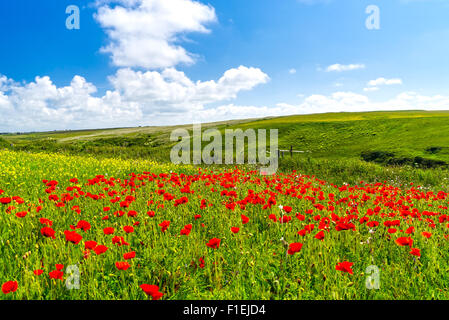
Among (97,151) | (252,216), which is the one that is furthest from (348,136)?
(252,216)

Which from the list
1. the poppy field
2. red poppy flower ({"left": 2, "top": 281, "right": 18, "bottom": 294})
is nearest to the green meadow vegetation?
the poppy field

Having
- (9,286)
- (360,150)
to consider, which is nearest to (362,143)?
(360,150)

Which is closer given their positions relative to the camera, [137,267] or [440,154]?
[137,267]

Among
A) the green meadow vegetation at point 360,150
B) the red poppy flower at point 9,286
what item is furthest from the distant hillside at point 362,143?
the red poppy flower at point 9,286

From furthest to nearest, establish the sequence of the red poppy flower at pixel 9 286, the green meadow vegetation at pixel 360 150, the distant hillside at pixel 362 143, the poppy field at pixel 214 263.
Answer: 1. the distant hillside at pixel 362 143
2. the green meadow vegetation at pixel 360 150
3. the poppy field at pixel 214 263
4. the red poppy flower at pixel 9 286

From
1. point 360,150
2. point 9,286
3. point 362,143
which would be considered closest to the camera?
point 9,286

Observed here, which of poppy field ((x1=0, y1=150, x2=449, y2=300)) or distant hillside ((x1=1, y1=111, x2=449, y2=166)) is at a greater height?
distant hillside ((x1=1, y1=111, x2=449, y2=166))

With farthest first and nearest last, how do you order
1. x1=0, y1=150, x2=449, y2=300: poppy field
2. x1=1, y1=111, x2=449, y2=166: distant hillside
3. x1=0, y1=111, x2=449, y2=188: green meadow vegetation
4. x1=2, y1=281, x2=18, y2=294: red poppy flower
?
x1=1, y1=111, x2=449, y2=166: distant hillside → x1=0, y1=111, x2=449, y2=188: green meadow vegetation → x1=0, y1=150, x2=449, y2=300: poppy field → x1=2, y1=281, x2=18, y2=294: red poppy flower

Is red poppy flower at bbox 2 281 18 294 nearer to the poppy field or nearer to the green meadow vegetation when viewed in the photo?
the poppy field

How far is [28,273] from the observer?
8.02 feet

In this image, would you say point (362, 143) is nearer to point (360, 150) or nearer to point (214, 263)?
point (360, 150)

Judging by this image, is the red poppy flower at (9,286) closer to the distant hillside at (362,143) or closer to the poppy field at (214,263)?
the poppy field at (214,263)
